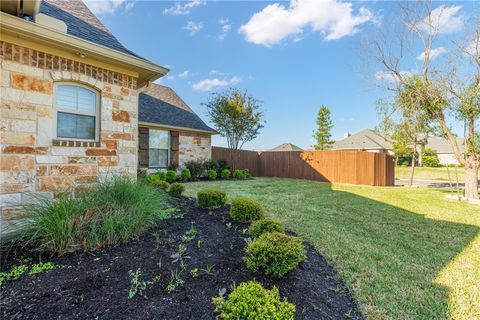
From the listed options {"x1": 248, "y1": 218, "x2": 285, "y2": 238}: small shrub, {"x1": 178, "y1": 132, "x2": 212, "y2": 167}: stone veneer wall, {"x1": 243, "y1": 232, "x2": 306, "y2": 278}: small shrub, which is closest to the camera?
{"x1": 243, "y1": 232, "x2": 306, "y2": 278}: small shrub

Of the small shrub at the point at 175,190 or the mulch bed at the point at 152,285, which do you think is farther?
the small shrub at the point at 175,190

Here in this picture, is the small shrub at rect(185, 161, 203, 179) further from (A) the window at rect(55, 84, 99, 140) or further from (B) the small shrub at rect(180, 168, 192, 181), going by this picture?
(A) the window at rect(55, 84, 99, 140)

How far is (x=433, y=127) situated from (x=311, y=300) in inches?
414

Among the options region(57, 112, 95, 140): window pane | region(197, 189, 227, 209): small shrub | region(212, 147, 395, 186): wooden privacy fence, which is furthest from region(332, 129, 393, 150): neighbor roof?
region(57, 112, 95, 140): window pane

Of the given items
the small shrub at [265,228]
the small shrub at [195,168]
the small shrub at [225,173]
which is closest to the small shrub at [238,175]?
the small shrub at [225,173]

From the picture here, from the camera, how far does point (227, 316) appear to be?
1.56 m

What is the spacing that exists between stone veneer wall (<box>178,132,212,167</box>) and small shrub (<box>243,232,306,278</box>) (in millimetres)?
9355

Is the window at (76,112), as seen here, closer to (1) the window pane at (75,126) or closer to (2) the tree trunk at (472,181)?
(1) the window pane at (75,126)

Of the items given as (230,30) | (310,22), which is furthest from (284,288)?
(230,30)

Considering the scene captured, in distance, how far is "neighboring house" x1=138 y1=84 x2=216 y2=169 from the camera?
9.98 metres

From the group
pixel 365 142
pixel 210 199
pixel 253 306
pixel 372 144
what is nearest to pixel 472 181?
pixel 210 199

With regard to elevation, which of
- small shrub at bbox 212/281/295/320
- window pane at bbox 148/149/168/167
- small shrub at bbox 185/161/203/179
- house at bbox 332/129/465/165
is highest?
house at bbox 332/129/465/165

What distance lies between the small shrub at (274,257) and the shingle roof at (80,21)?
4.41m

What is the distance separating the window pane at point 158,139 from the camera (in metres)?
10.3
